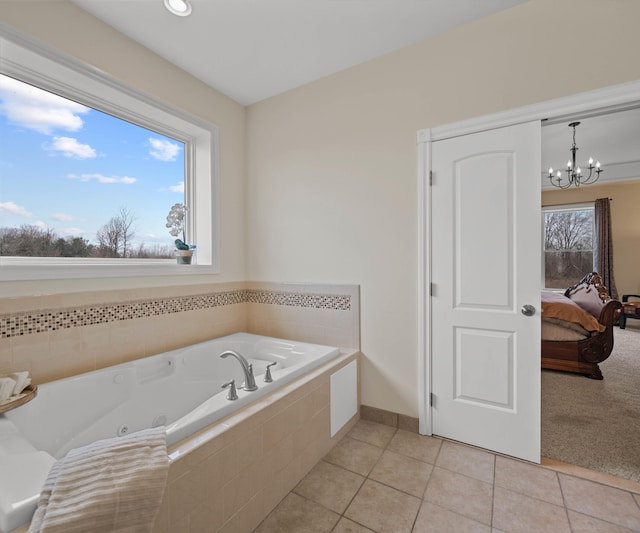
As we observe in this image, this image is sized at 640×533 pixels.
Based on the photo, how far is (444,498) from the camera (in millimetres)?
1534

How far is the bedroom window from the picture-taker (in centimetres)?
562

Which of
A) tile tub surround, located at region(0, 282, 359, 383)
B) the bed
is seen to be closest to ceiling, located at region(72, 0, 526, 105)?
tile tub surround, located at region(0, 282, 359, 383)

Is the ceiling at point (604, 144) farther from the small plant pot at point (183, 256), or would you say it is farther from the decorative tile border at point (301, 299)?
the small plant pot at point (183, 256)

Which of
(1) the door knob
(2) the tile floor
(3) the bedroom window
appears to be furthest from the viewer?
(3) the bedroom window

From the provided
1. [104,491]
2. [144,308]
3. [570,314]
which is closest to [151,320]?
[144,308]

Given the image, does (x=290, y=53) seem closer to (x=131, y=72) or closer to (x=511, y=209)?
(x=131, y=72)

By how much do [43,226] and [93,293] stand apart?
19.5 inches

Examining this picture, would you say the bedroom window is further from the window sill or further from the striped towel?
the striped towel

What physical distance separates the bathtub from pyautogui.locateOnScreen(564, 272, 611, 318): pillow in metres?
3.07

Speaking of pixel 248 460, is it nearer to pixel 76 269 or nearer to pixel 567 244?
pixel 76 269

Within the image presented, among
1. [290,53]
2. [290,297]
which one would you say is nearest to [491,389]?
[290,297]

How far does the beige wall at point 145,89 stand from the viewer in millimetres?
1586

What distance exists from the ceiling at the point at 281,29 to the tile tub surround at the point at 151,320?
165 cm

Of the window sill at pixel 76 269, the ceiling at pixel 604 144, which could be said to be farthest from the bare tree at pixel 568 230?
the window sill at pixel 76 269
